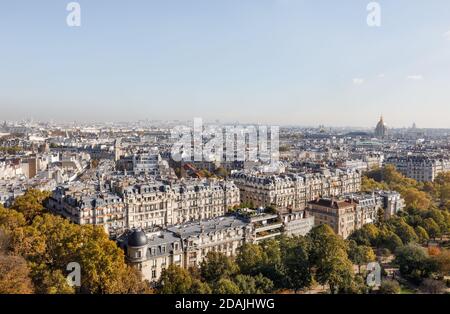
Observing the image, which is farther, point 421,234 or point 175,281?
point 421,234

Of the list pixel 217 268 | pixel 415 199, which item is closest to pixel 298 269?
pixel 217 268

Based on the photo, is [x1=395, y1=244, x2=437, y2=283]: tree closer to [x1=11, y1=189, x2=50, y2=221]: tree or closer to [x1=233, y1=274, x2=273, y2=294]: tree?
[x1=233, y1=274, x2=273, y2=294]: tree

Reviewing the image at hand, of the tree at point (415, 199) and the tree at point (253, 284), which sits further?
the tree at point (415, 199)

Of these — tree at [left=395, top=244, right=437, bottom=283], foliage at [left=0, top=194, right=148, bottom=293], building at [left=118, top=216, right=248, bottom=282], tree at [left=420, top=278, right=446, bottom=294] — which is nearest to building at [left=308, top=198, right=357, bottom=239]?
tree at [left=395, top=244, right=437, bottom=283]

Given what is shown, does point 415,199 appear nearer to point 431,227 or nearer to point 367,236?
point 431,227

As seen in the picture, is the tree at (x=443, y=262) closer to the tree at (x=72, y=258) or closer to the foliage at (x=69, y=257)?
the foliage at (x=69, y=257)

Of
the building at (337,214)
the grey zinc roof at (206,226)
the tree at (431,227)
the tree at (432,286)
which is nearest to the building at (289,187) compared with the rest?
the building at (337,214)
